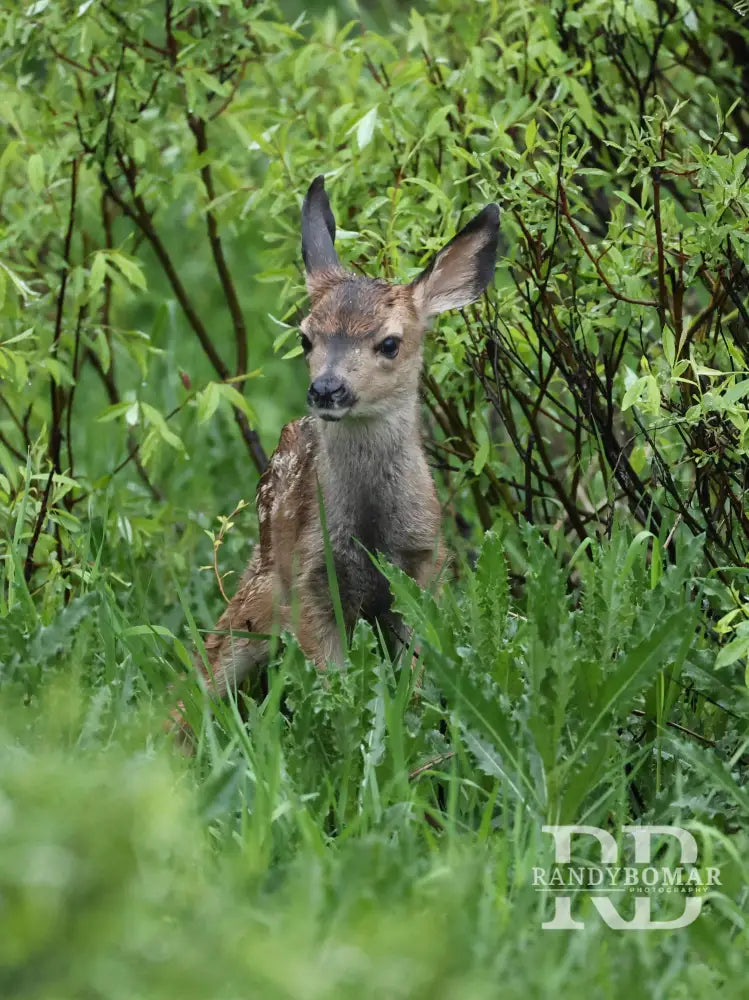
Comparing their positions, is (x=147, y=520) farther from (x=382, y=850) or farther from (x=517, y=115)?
(x=382, y=850)

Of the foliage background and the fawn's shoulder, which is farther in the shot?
the fawn's shoulder

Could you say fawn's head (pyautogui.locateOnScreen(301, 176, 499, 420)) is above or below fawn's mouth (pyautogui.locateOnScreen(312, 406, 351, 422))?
above

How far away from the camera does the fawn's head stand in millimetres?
4957

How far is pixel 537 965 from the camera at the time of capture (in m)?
2.59

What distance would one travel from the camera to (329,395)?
4.86 m

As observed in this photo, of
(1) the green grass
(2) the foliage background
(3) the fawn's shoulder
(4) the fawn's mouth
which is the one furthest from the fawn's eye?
(1) the green grass

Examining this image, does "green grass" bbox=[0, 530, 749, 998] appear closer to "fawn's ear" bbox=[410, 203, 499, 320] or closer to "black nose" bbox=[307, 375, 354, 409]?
"black nose" bbox=[307, 375, 354, 409]

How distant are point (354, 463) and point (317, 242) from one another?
78 cm

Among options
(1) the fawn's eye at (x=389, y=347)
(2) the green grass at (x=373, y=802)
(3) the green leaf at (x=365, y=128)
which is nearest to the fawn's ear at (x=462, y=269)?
(1) the fawn's eye at (x=389, y=347)

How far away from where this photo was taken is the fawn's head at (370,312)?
16.3ft

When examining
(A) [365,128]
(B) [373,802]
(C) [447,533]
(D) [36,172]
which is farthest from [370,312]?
(B) [373,802]

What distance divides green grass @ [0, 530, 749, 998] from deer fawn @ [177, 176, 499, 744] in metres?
0.48

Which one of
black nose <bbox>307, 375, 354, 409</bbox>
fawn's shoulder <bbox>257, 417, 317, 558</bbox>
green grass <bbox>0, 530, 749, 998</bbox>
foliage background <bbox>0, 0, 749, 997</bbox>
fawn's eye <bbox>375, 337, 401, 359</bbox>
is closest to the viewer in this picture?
green grass <bbox>0, 530, 749, 998</bbox>

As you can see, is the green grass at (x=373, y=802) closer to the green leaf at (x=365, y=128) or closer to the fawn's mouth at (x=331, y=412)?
the fawn's mouth at (x=331, y=412)
